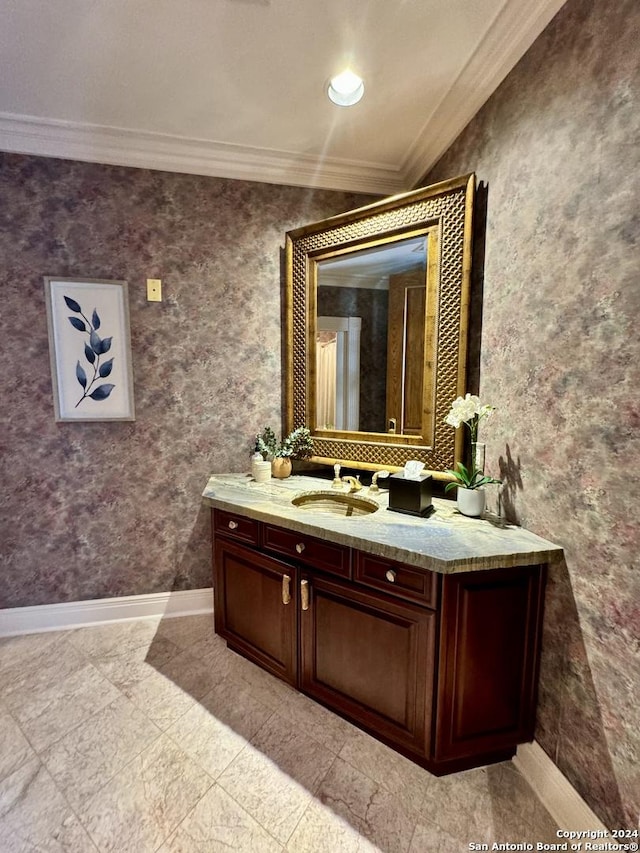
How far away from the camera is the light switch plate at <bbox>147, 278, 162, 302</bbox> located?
2.24m

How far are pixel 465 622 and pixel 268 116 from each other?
2.37m

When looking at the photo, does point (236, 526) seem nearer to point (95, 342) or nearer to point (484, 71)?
point (95, 342)

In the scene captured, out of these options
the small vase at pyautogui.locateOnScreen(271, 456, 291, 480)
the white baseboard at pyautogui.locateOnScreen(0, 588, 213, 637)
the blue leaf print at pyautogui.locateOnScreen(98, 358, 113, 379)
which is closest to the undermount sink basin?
the small vase at pyautogui.locateOnScreen(271, 456, 291, 480)

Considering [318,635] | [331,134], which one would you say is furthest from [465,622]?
[331,134]

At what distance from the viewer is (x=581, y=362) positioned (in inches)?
47.3

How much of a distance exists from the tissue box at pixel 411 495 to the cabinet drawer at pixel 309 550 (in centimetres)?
34

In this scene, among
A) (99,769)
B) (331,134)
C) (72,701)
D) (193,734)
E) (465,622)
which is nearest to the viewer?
(465,622)

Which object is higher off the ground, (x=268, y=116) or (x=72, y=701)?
(x=268, y=116)

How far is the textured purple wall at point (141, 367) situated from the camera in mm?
2111

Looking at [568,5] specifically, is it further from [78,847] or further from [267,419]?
[78,847]

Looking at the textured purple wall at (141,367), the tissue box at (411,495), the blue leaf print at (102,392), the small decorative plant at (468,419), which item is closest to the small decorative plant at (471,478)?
the small decorative plant at (468,419)

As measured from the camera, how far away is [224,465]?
2.45 metres

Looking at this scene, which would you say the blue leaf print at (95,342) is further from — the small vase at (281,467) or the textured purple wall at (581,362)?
the textured purple wall at (581,362)

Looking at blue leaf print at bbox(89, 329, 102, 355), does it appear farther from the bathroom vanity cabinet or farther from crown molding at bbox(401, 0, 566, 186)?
crown molding at bbox(401, 0, 566, 186)
